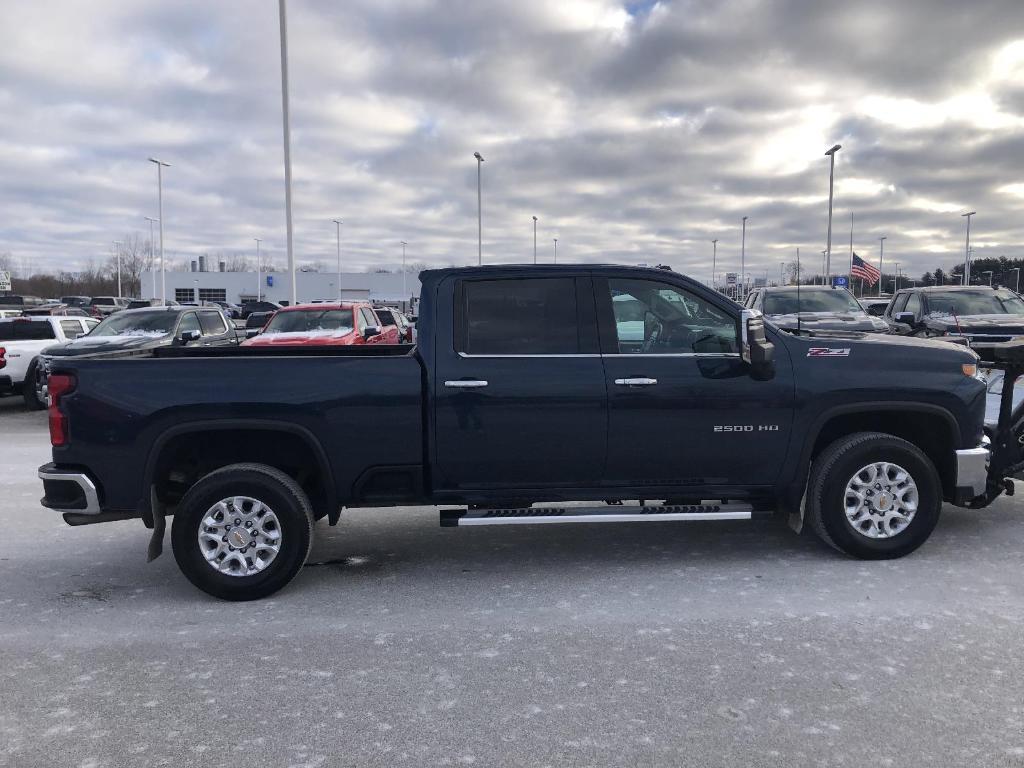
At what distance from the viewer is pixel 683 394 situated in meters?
4.88

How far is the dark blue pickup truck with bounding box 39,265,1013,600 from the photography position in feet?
15.2

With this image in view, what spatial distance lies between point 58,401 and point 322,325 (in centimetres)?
918

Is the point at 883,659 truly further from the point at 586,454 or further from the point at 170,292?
the point at 170,292

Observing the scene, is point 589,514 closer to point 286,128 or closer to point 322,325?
point 322,325

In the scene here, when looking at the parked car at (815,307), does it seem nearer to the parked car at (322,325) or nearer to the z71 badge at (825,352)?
the parked car at (322,325)

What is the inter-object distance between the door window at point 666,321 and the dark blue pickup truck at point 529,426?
0.04 feet

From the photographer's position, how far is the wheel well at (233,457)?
4789 millimetres

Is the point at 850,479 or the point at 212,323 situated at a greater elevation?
the point at 212,323

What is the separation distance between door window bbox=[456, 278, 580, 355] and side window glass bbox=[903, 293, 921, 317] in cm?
1145

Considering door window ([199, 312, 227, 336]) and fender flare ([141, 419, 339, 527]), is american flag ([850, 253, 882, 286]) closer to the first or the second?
door window ([199, 312, 227, 336])

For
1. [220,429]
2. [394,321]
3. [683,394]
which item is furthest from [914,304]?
[220,429]

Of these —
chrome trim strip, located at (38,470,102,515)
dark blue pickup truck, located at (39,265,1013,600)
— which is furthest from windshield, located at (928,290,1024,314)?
chrome trim strip, located at (38,470,102,515)

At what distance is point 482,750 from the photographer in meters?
3.02

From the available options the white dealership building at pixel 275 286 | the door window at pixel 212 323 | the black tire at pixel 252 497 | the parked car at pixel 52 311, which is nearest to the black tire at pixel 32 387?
the door window at pixel 212 323
